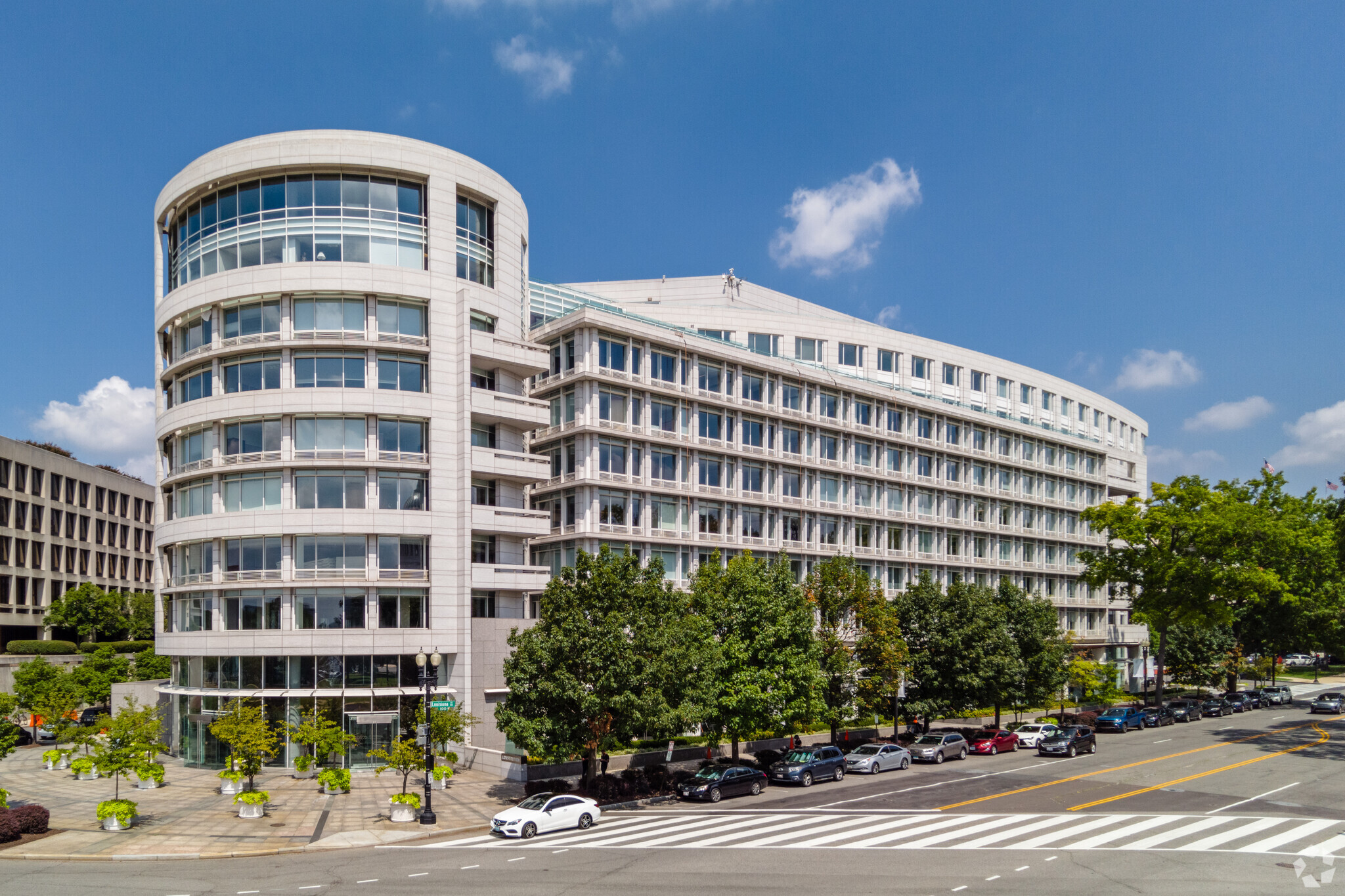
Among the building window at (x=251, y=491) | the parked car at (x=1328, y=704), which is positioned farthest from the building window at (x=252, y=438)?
the parked car at (x=1328, y=704)

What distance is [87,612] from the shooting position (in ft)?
309

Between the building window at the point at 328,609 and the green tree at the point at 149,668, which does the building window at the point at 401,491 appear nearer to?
the building window at the point at 328,609

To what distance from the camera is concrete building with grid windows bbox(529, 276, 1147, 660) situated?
196 feet

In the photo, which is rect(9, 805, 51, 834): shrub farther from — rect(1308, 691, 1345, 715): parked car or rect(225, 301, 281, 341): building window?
rect(1308, 691, 1345, 715): parked car

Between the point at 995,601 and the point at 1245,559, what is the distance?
2208 centimetres

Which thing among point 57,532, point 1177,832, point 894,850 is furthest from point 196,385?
point 57,532

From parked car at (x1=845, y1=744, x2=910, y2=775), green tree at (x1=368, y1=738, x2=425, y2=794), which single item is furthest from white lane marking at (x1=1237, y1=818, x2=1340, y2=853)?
green tree at (x1=368, y1=738, x2=425, y2=794)

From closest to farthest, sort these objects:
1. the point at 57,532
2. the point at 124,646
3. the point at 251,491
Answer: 1. the point at 251,491
2. the point at 124,646
3. the point at 57,532

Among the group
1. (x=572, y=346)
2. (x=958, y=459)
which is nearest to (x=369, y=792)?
(x=572, y=346)

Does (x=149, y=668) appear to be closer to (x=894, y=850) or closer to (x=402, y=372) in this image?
(x=402, y=372)

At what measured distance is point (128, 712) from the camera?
38.1 meters

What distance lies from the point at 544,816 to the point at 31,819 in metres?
17.1

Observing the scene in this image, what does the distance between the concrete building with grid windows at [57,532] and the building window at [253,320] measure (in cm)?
5832

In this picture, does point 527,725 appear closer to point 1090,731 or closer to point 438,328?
point 438,328
